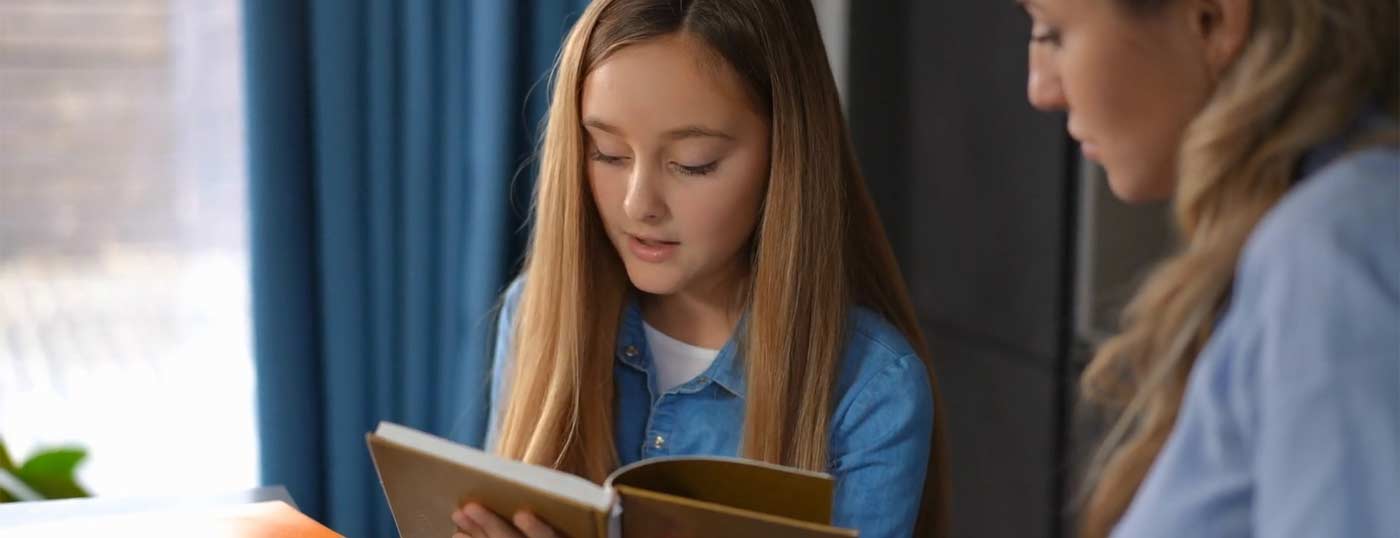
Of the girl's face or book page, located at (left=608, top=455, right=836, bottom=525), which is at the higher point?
the girl's face

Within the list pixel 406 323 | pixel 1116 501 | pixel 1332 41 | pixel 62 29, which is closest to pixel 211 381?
pixel 406 323

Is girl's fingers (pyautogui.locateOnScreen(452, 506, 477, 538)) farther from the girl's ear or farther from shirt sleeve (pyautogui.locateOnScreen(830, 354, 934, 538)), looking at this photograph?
the girl's ear

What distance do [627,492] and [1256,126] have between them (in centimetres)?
47

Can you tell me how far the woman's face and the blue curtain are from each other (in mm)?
1598

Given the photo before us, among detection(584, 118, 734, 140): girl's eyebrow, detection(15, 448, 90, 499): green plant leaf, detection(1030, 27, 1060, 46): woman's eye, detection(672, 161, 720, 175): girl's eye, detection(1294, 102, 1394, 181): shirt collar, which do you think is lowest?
detection(15, 448, 90, 499): green plant leaf

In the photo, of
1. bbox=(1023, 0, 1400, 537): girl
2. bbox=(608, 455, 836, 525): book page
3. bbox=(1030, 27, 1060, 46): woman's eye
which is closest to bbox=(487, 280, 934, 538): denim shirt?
bbox=(608, 455, 836, 525): book page

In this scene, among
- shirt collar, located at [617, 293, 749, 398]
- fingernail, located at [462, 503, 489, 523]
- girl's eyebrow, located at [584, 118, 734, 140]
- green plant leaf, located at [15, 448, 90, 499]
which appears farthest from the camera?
green plant leaf, located at [15, 448, 90, 499]

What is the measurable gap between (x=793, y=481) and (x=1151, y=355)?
0.96ft

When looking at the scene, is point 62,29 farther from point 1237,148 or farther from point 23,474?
point 1237,148

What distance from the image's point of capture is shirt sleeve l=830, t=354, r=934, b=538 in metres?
1.33

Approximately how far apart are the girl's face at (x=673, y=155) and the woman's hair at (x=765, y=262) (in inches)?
0.7

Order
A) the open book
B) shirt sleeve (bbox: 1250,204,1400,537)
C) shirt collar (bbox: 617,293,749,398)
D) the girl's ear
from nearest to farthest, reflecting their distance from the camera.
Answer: shirt sleeve (bbox: 1250,204,1400,537) < the girl's ear < the open book < shirt collar (bbox: 617,293,749,398)

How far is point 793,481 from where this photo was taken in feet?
3.18

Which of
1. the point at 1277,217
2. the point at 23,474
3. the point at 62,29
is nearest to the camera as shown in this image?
the point at 1277,217
